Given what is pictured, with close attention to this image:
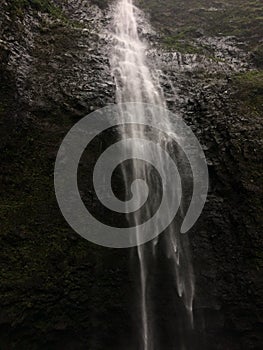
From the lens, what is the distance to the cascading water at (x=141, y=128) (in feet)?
21.6

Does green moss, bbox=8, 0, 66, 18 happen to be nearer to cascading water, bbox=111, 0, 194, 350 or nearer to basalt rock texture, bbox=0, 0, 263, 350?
basalt rock texture, bbox=0, 0, 263, 350

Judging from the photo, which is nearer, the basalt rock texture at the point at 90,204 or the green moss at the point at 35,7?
the basalt rock texture at the point at 90,204

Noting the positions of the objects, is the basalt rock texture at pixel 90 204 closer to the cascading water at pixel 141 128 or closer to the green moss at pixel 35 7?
the green moss at pixel 35 7

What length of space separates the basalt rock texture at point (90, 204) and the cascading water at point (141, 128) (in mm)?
218

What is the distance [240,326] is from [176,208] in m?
2.51

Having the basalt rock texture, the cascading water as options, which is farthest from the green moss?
the cascading water

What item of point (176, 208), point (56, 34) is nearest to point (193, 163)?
point (176, 208)

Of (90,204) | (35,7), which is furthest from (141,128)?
(35,7)

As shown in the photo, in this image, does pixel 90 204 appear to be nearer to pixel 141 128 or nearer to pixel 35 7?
pixel 141 128

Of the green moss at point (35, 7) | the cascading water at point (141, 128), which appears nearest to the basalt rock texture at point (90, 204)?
the green moss at point (35, 7)

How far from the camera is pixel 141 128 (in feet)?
27.7

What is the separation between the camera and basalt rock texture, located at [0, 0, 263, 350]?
6.25 meters

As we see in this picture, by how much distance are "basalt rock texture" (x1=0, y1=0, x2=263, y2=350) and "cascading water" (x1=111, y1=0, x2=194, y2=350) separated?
0.22 meters

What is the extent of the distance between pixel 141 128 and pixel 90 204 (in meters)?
2.46
